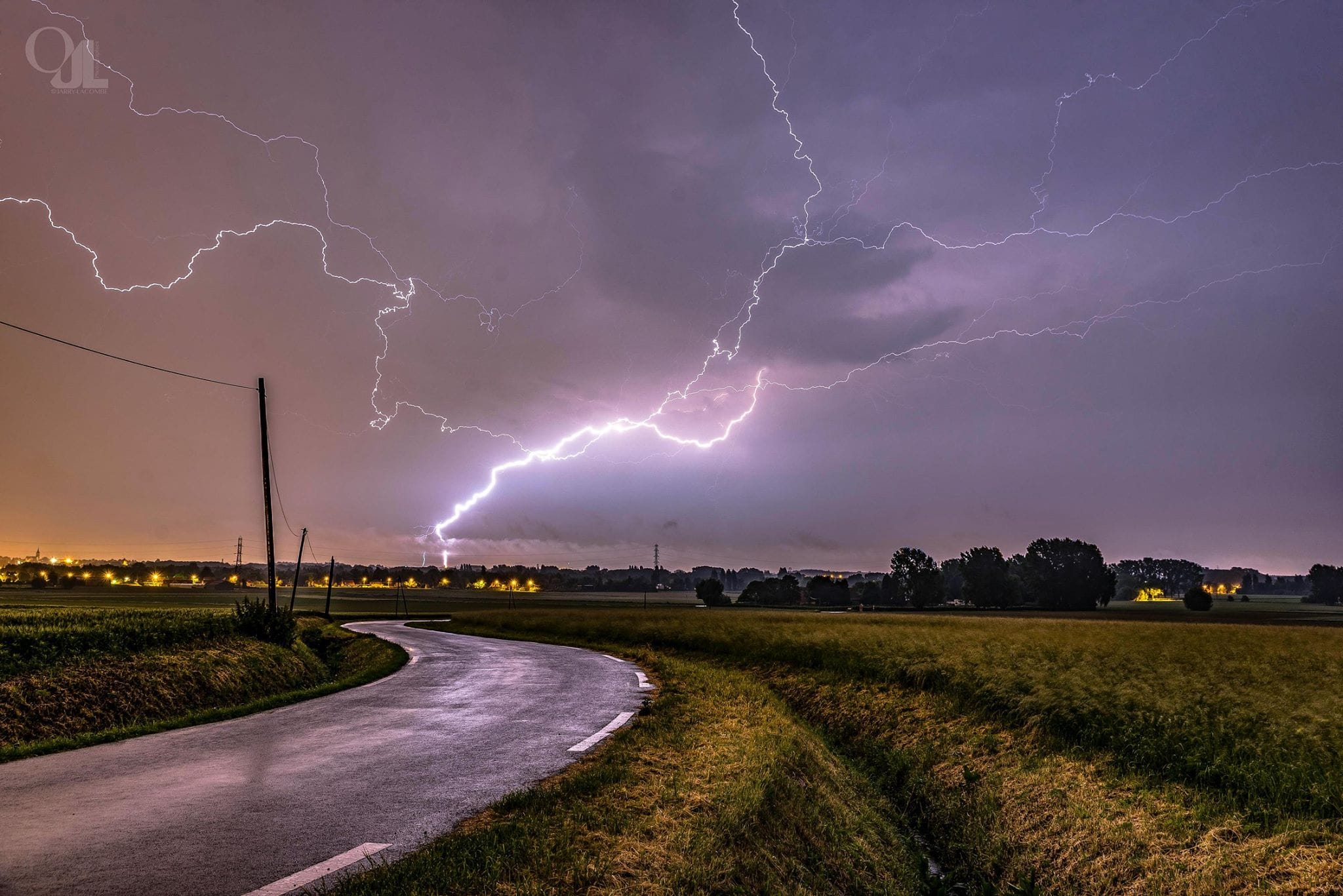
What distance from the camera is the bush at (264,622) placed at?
1728 centimetres

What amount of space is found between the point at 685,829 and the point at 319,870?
273 centimetres

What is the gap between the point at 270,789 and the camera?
254 inches

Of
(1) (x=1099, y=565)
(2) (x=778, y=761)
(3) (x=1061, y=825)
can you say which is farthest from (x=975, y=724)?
(1) (x=1099, y=565)

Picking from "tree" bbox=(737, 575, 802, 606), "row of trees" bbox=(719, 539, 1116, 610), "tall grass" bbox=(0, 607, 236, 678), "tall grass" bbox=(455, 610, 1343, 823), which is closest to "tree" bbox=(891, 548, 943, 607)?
"row of trees" bbox=(719, 539, 1116, 610)

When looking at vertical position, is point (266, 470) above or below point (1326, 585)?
above

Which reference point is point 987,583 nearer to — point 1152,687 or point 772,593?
point 772,593

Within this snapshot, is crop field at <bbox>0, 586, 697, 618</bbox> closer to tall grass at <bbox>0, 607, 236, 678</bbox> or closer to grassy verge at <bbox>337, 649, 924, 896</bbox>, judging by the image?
tall grass at <bbox>0, 607, 236, 678</bbox>

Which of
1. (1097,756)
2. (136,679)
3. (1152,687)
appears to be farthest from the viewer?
(1152,687)

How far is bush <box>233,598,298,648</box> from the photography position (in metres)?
17.3

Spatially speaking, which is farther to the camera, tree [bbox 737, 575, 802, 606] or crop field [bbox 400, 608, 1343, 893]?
tree [bbox 737, 575, 802, 606]

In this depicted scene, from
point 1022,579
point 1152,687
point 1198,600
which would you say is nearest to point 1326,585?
point 1198,600

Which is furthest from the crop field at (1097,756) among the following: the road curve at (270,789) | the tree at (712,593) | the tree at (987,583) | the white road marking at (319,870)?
the tree at (712,593)

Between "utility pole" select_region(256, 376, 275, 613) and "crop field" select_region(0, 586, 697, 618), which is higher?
"utility pole" select_region(256, 376, 275, 613)

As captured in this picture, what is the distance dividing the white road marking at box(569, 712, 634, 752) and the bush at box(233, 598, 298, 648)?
36.0 feet
